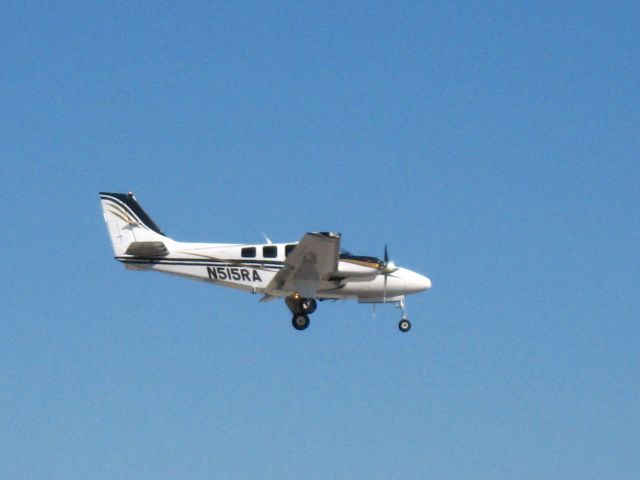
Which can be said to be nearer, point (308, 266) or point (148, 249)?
point (308, 266)

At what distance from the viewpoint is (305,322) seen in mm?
49531

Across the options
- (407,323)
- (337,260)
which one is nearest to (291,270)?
(337,260)

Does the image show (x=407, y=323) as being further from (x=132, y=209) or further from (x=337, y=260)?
(x=132, y=209)

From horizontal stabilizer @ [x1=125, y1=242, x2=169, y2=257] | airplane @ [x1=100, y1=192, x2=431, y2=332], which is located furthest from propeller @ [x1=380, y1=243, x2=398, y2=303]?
horizontal stabilizer @ [x1=125, y1=242, x2=169, y2=257]

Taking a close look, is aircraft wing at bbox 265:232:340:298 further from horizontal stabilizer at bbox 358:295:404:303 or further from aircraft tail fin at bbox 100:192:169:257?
aircraft tail fin at bbox 100:192:169:257

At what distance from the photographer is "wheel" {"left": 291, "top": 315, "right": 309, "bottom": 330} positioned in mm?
49438

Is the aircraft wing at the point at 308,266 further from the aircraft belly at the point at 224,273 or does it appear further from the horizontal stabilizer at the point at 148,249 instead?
the horizontal stabilizer at the point at 148,249

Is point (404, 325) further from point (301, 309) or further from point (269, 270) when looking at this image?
point (269, 270)

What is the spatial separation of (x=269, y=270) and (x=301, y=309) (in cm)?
223

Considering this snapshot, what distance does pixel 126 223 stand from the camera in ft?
166

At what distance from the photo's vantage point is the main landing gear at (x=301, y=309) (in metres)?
49.5

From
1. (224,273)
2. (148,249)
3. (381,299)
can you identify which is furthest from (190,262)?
(381,299)

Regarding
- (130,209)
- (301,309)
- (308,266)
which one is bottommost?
(301,309)

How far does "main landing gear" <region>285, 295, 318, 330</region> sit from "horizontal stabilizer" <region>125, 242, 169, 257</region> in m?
5.89
